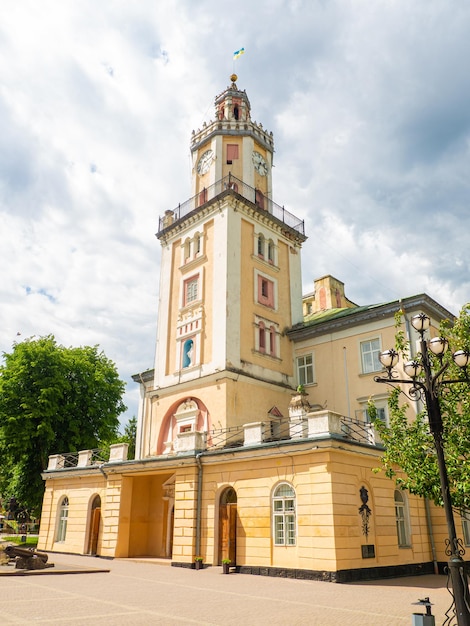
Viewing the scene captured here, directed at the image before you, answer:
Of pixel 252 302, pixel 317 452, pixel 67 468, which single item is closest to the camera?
pixel 317 452

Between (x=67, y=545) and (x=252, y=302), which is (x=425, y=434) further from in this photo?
(x=67, y=545)

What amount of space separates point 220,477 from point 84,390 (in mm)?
18450

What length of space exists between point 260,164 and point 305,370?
14946 mm

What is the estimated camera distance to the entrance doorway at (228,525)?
1997 centimetres

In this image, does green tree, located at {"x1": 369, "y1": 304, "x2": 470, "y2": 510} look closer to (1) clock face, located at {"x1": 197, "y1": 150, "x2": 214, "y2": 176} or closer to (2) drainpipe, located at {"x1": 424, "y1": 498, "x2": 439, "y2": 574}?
(2) drainpipe, located at {"x1": 424, "y1": 498, "x2": 439, "y2": 574}

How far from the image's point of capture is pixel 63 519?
91.8ft

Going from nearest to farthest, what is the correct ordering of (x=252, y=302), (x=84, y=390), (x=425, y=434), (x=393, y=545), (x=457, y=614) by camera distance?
(x=457, y=614) → (x=425, y=434) → (x=393, y=545) → (x=252, y=302) → (x=84, y=390)

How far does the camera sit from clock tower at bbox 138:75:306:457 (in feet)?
92.2

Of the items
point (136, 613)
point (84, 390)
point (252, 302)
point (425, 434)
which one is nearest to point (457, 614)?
point (136, 613)

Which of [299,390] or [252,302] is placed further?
[252,302]

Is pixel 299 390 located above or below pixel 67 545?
above

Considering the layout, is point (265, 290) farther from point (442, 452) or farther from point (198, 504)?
point (442, 452)

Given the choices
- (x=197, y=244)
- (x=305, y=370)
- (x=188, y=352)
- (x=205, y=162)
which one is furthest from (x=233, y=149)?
(x=305, y=370)

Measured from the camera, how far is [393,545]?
64.3ft
